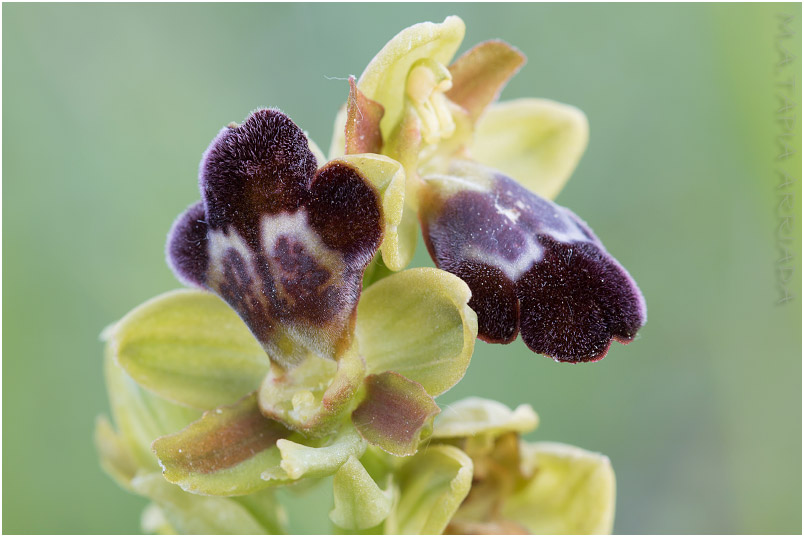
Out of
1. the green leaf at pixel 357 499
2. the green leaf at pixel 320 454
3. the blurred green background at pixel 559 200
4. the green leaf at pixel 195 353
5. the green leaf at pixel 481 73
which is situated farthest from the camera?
the blurred green background at pixel 559 200

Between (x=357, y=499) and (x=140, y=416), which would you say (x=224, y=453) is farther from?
(x=140, y=416)

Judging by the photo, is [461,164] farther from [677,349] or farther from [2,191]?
[677,349]

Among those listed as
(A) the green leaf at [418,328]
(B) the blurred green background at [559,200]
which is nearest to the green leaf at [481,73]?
(A) the green leaf at [418,328]

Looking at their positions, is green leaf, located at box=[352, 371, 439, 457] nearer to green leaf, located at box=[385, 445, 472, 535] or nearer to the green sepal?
green leaf, located at box=[385, 445, 472, 535]

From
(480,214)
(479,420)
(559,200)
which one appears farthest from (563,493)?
(559,200)

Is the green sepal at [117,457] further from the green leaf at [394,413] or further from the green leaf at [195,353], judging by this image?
the green leaf at [394,413]

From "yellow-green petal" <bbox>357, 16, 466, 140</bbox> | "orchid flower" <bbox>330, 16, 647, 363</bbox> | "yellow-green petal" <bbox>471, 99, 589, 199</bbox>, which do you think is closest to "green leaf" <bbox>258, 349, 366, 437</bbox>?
"orchid flower" <bbox>330, 16, 647, 363</bbox>
